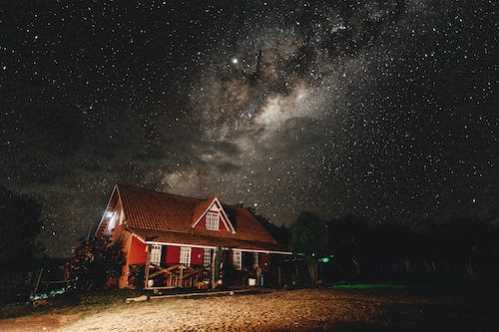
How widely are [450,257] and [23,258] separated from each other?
51.6 m

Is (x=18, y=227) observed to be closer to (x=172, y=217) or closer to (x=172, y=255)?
(x=172, y=217)

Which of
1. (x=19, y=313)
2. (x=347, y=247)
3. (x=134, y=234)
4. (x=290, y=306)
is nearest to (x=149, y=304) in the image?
(x=19, y=313)

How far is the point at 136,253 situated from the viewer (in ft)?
73.7

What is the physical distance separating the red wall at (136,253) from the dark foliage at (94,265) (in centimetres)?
87

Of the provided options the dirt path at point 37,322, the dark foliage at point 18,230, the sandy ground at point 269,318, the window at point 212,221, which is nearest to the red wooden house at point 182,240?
the window at point 212,221

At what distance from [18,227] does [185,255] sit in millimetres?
25872

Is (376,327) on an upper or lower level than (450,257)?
lower

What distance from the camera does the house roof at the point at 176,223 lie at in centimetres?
2350

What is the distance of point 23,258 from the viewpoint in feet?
119

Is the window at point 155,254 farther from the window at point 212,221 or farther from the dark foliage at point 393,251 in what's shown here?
the dark foliage at point 393,251

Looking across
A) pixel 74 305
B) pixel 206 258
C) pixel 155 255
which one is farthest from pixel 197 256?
pixel 74 305

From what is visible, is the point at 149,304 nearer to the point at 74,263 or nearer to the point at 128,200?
the point at 74,263

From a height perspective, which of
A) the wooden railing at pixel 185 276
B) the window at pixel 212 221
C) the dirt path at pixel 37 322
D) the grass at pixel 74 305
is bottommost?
the dirt path at pixel 37 322

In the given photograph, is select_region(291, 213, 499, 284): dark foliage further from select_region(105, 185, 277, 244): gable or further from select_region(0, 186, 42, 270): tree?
select_region(0, 186, 42, 270): tree
